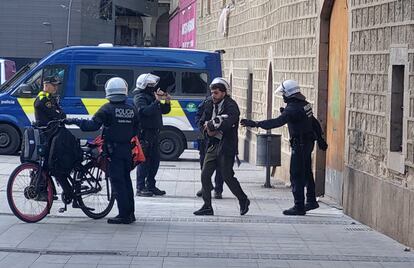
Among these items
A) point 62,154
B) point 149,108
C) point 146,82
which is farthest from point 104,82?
point 62,154

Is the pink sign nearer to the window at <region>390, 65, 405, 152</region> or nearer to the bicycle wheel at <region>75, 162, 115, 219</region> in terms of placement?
the bicycle wheel at <region>75, 162, 115, 219</region>

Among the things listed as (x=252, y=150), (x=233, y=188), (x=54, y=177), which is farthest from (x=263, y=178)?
(x=54, y=177)

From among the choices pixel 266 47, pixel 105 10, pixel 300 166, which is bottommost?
pixel 300 166

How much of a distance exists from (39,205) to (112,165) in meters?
1.00

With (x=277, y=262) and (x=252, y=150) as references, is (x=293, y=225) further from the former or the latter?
(x=252, y=150)

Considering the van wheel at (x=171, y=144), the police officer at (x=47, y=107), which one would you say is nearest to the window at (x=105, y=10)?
the van wheel at (x=171, y=144)

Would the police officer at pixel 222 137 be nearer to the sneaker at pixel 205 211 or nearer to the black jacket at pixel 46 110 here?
the sneaker at pixel 205 211

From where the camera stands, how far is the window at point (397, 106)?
35.5ft

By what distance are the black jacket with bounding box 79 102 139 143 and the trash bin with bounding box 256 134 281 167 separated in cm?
584

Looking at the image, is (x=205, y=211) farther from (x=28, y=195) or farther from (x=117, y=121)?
(x=28, y=195)

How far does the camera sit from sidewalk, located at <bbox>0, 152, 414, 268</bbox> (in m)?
9.16

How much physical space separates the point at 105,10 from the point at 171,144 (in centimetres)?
3338

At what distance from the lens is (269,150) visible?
16938 millimetres

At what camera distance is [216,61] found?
73.2 ft
